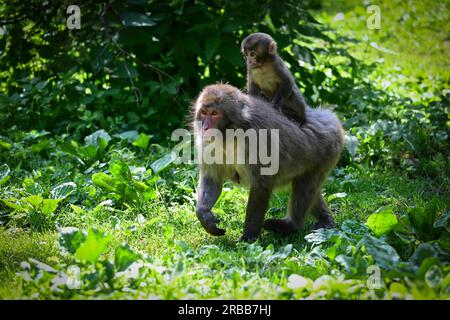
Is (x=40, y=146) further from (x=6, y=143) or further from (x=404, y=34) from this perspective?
(x=404, y=34)

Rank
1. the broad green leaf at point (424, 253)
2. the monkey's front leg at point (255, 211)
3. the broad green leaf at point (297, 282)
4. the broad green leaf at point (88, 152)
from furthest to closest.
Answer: the broad green leaf at point (88, 152) → the monkey's front leg at point (255, 211) → the broad green leaf at point (424, 253) → the broad green leaf at point (297, 282)

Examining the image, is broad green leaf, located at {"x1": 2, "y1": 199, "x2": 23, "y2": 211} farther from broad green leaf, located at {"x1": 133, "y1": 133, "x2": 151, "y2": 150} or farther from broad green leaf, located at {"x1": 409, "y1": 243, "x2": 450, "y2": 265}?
broad green leaf, located at {"x1": 409, "y1": 243, "x2": 450, "y2": 265}

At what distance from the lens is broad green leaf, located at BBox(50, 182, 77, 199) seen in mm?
6270

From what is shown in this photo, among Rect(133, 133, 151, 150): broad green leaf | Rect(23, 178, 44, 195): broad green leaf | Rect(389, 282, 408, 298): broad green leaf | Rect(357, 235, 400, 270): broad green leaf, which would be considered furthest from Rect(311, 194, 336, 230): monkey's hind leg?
Rect(23, 178, 44, 195): broad green leaf

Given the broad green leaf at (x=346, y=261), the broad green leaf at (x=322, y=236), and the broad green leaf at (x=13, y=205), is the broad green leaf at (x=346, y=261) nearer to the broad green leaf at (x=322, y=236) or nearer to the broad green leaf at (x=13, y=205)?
the broad green leaf at (x=322, y=236)

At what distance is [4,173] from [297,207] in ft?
10.0

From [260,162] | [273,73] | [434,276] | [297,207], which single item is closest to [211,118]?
[260,162]

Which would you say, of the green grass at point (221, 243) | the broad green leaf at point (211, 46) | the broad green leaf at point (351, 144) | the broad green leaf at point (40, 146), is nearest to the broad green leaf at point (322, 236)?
the green grass at point (221, 243)

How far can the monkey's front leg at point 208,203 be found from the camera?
18.0ft

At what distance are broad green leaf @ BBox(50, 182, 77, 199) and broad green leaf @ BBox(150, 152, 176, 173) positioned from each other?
35.4 inches

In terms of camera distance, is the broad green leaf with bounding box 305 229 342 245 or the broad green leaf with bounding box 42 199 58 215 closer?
the broad green leaf with bounding box 305 229 342 245

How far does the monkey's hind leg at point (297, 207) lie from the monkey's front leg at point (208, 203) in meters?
Answer: 0.56
